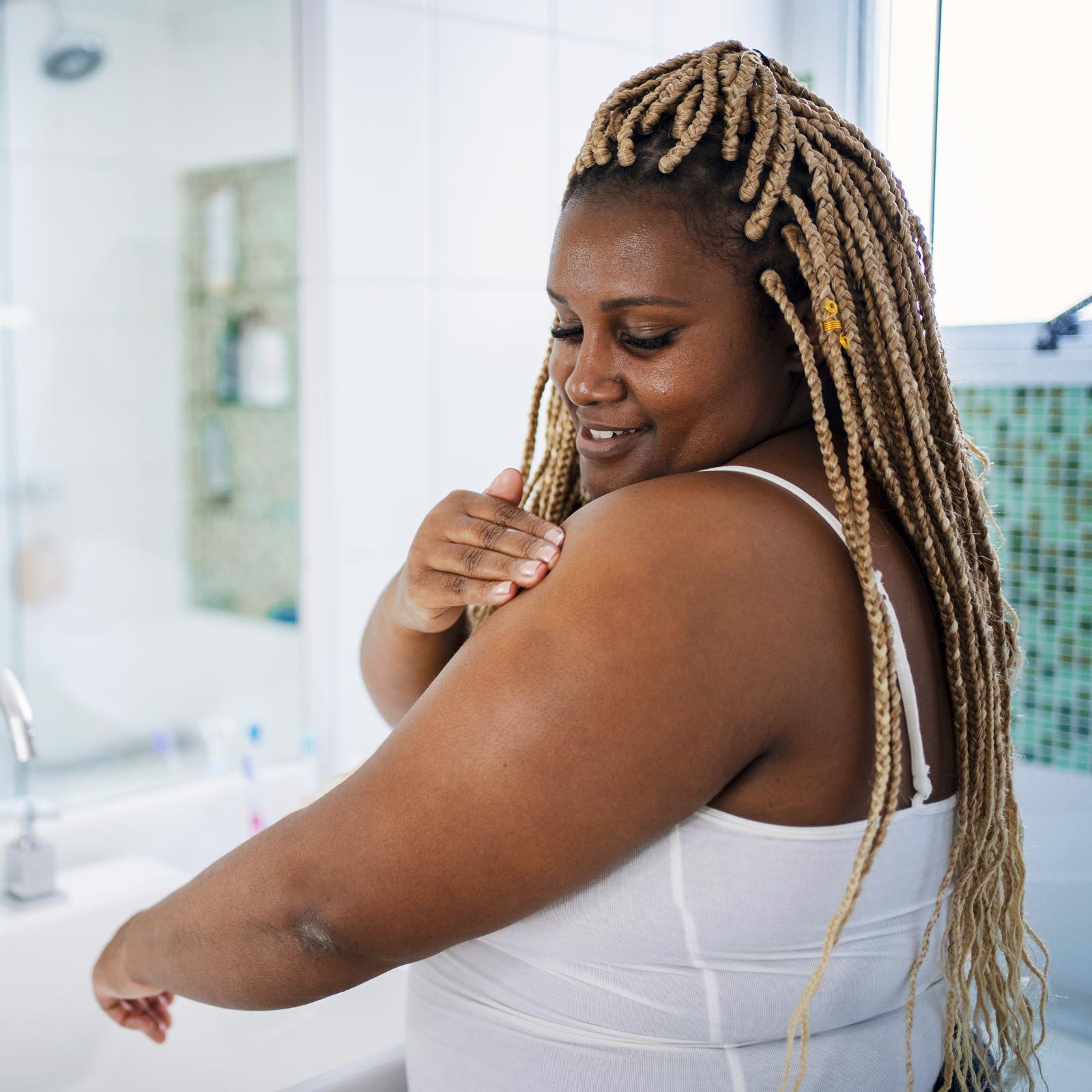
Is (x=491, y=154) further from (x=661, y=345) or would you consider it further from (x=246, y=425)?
(x=661, y=345)

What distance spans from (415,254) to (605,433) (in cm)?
101

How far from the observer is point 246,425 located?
1.78m

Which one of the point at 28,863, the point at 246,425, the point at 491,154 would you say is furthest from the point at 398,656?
the point at 491,154

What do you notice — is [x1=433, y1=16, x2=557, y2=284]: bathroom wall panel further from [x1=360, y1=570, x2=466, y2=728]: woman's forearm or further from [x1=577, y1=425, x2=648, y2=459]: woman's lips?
[x1=577, y1=425, x2=648, y2=459]: woman's lips

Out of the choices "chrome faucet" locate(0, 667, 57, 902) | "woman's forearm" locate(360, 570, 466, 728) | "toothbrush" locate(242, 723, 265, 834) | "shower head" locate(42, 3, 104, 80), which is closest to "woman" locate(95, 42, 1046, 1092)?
"woman's forearm" locate(360, 570, 466, 728)

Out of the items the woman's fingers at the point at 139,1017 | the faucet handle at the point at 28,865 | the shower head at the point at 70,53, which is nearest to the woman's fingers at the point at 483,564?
the woman's fingers at the point at 139,1017

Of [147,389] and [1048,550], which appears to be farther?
[147,389]

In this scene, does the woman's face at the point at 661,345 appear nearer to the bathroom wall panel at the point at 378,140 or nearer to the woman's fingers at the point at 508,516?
the woman's fingers at the point at 508,516

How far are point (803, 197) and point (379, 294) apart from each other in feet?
3.42

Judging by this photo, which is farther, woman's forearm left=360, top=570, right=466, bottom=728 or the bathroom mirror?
the bathroom mirror

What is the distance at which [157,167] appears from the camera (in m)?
1.70

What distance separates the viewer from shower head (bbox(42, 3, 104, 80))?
1.64 m

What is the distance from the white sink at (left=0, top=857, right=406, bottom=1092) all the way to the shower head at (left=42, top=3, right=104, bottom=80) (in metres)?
1.17

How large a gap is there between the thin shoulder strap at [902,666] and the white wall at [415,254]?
109 cm
